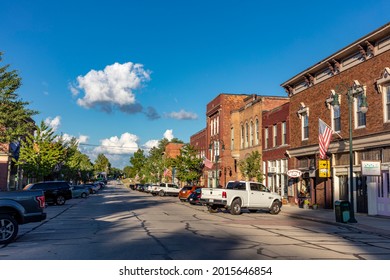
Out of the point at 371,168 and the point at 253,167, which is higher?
the point at 253,167

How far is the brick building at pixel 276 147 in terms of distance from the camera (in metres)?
36.0

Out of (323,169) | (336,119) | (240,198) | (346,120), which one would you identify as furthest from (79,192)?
(346,120)

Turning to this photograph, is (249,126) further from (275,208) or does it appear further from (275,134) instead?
(275,208)

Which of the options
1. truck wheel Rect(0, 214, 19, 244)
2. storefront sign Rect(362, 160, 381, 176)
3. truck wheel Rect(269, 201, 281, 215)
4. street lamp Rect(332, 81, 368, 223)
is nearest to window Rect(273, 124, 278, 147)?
street lamp Rect(332, 81, 368, 223)

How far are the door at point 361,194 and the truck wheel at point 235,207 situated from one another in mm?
7125

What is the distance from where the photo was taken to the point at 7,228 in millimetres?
11969

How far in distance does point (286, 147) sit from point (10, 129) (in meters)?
21.4

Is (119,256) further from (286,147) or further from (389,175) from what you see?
(286,147)

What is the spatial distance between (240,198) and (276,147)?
46.5ft

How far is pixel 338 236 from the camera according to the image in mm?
14961

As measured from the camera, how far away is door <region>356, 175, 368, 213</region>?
24.4 meters

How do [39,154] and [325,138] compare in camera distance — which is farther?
[39,154]

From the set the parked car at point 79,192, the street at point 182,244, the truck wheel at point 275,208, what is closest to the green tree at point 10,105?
the street at point 182,244

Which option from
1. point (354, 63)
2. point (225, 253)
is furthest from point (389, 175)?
point (225, 253)
